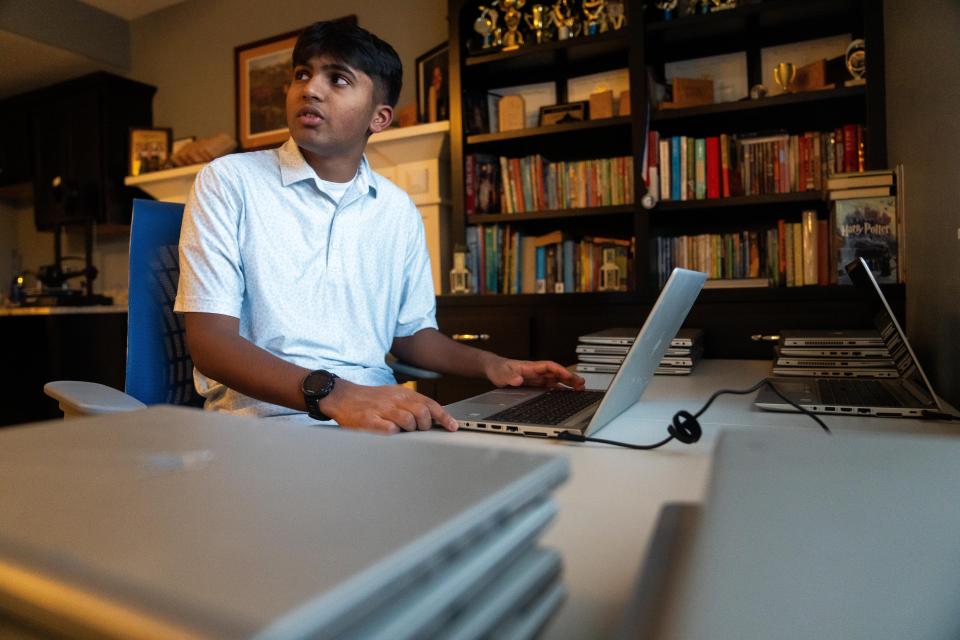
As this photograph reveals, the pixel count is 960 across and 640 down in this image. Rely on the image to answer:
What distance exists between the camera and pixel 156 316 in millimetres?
1423

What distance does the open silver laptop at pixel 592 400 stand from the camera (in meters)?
0.82

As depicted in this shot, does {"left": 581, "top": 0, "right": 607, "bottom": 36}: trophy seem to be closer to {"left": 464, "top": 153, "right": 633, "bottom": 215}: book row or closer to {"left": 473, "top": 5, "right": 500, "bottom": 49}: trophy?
{"left": 473, "top": 5, "right": 500, "bottom": 49}: trophy

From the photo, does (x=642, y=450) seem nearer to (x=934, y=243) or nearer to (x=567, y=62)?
(x=934, y=243)

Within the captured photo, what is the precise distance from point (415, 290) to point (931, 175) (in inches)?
44.7

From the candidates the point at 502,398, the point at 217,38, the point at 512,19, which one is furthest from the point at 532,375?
the point at 217,38

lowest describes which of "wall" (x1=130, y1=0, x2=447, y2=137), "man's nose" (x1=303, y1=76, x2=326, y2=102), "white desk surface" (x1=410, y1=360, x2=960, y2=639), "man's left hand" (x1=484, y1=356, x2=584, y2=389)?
"white desk surface" (x1=410, y1=360, x2=960, y2=639)

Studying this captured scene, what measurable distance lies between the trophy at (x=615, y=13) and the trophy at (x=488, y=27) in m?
0.46

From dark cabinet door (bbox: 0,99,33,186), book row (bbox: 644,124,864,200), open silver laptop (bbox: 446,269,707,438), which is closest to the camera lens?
open silver laptop (bbox: 446,269,707,438)

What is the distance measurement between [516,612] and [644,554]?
0.50 feet

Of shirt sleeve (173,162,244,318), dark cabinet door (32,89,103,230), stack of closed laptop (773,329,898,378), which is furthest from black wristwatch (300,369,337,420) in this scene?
dark cabinet door (32,89,103,230)

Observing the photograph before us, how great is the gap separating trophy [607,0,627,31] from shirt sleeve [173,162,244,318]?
1867 mm

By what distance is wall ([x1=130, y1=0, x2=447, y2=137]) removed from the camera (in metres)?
3.41

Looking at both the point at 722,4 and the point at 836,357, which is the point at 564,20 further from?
the point at 836,357

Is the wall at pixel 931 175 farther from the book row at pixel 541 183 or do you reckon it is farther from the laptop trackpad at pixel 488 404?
the book row at pixel 541 183
